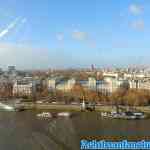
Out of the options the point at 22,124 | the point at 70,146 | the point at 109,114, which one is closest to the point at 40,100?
the point at 109,114

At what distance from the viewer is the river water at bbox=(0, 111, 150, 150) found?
8.54 feet

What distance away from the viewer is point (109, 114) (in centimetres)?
482

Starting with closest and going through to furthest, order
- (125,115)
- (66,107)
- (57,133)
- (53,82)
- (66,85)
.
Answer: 1. (57,133)
2. (125,115)
3. (66,107)
4. (66,85)
5. (53,82)

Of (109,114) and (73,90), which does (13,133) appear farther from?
(73,90)

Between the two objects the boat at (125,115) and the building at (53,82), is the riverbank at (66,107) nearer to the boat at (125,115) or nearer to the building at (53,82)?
the boat at (125,115)

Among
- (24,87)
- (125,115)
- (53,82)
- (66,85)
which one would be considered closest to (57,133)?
(125,115)

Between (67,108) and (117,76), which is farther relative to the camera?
(117,76)

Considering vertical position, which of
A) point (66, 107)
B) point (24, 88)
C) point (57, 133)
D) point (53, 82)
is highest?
point (53, 82)

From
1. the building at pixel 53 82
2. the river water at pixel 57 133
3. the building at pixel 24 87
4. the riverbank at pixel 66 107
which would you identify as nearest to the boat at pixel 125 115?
the river water at pixel 57 133

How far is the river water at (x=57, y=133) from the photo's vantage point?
260 cm

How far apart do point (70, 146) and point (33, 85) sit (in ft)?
15.8

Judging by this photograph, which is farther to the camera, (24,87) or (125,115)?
(24,87)

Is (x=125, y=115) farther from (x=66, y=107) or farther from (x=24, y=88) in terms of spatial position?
(x=24, y=88)

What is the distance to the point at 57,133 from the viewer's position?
294cm
